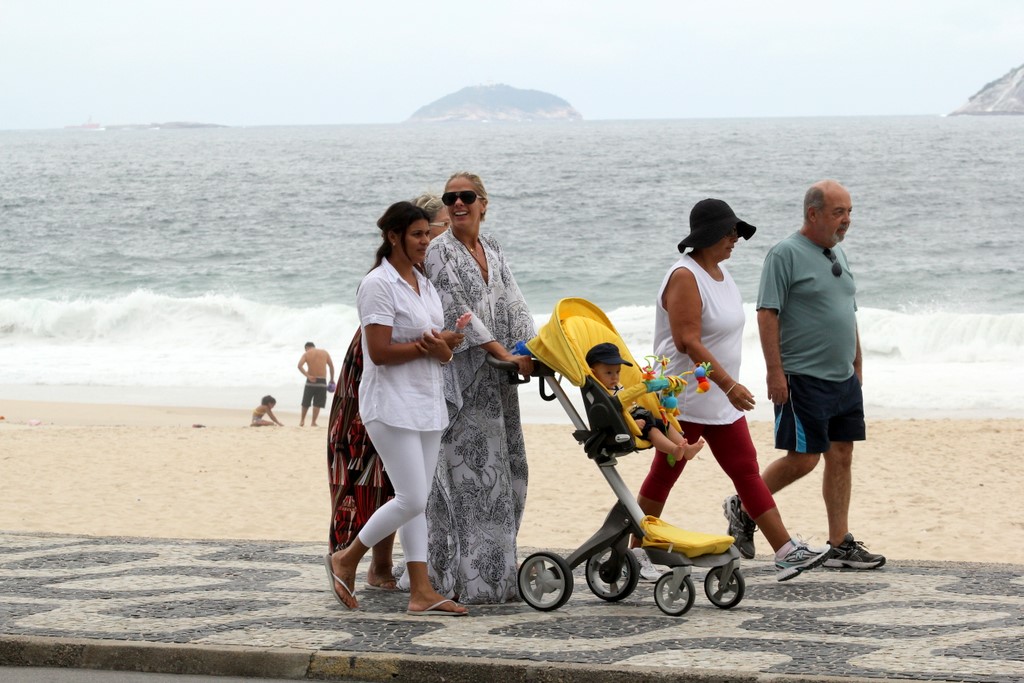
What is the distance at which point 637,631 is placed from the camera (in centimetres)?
534

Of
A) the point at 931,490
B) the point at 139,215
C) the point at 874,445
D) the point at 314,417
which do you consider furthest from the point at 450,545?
the point at 139,215

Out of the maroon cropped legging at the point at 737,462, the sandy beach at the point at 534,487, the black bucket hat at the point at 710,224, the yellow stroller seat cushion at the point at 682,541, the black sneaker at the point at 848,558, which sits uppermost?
the black bucket hat at the point at 710,224

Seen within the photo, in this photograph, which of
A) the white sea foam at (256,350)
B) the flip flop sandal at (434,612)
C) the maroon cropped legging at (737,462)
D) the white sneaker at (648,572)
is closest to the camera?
the flip flop sandal at (434,612)

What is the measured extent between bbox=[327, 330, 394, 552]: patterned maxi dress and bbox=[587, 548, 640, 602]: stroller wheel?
0.95 metres

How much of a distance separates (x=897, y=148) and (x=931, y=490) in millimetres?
84116

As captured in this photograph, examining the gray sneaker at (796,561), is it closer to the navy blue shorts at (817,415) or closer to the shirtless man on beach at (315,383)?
the navy blue shorts at (817,415)

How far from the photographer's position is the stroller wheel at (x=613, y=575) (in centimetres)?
590

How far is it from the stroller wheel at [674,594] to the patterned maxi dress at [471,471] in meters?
0.69

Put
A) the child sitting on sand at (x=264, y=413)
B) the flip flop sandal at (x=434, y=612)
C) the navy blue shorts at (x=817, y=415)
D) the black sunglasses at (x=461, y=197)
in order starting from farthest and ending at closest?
the child sitting on sand at (x=264, y=413) → the navy blue shorts at (x=817, y=415) → the black sunglasses at (x=461, y=197) → the flip flop sandal at (x=434, y=612)

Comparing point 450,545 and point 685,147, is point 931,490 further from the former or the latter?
point 685,147

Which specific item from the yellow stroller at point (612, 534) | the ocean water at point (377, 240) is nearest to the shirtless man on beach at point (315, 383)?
the ocean water at point (377, 240)

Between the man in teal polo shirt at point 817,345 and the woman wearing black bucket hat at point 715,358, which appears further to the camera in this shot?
the man in teal polo shirt at point 817,345

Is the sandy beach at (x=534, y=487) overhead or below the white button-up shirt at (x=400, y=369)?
below

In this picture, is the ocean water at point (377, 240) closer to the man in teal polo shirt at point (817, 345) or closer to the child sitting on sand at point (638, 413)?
the man in teal polo shirt at point (817, 345)
